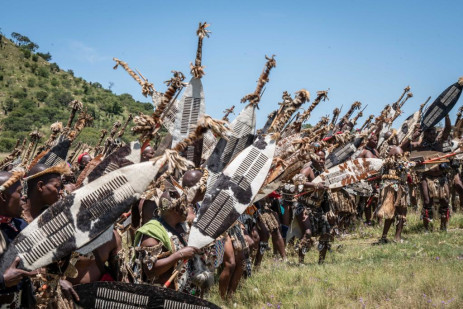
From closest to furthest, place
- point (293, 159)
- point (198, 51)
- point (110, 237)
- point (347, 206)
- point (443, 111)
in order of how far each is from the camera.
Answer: point (110, 237)
point (198, 51)
point (293, 159)
point (347, 206)
point (443, 111)

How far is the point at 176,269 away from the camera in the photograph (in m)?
4.26

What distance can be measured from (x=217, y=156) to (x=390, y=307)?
261 centimetres

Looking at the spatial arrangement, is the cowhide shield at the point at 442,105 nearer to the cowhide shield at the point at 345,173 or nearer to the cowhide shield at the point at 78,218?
the cowhide shield at the point at 345,173

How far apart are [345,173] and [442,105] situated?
14.2ft

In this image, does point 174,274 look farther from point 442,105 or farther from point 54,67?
point 54,67

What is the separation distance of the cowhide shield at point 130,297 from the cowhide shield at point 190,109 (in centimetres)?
217

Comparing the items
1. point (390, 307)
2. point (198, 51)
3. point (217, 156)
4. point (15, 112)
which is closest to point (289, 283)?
point (390, 307)

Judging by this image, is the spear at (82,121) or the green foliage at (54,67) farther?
the green foliage at (54,67)

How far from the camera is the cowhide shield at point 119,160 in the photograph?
14.6 ft

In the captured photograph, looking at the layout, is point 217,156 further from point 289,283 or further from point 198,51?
point 289,283

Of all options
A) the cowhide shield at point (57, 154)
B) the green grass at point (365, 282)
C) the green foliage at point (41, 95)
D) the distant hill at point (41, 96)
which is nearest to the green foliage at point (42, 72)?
the distant hill at point (41, 96)

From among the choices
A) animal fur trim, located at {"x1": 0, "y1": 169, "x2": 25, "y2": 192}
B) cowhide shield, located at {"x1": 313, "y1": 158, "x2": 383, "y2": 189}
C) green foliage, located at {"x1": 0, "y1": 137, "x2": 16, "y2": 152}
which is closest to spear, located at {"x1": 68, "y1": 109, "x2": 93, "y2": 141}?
animal fur trim, located at {"x1": 0, "y1": 169, "x2": 25, "y2": 192}

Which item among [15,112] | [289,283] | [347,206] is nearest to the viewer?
[289,283]

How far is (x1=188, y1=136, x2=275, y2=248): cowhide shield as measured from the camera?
418 cm
